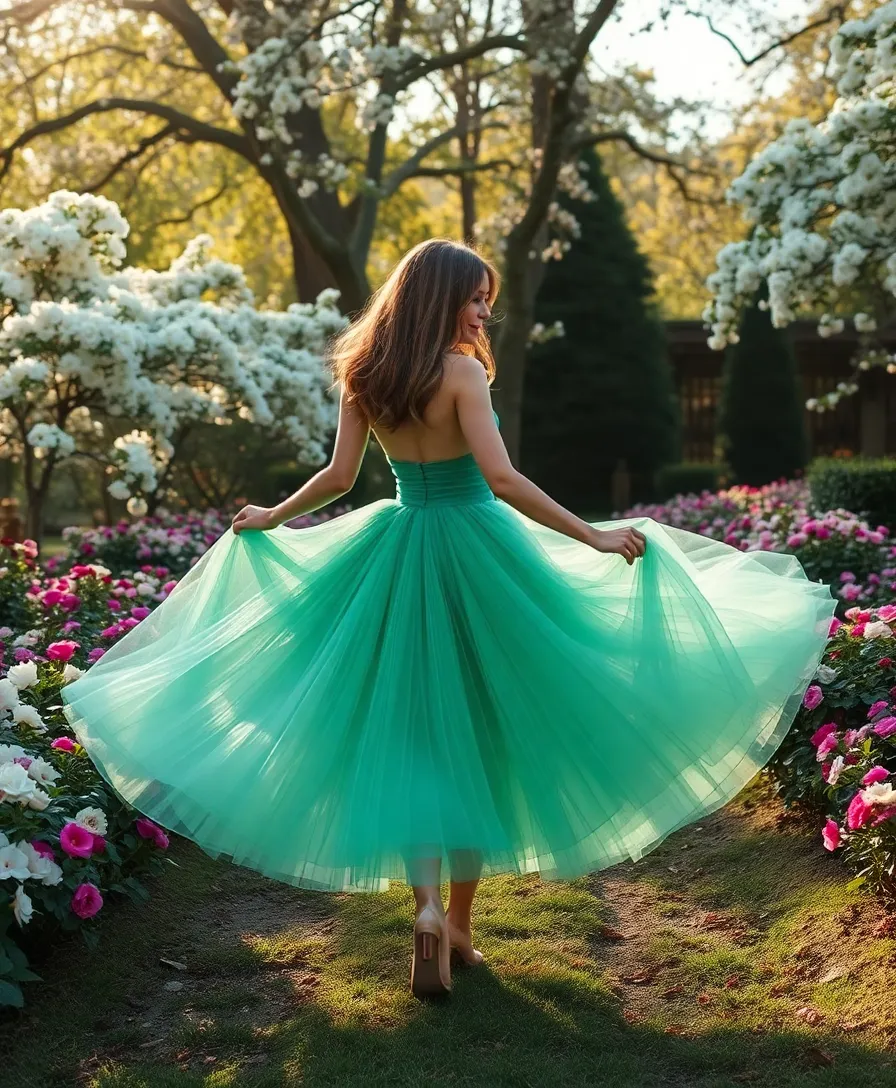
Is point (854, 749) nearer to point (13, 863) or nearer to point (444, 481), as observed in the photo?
point (444, 481)

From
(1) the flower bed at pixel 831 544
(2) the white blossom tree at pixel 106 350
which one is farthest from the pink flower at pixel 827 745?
(2) the white blossom tree at pixel 106 350

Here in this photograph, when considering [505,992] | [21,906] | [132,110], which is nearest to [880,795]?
[505,992]

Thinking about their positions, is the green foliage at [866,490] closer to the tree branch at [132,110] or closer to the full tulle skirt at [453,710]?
the full tulle skirt at [453,710]

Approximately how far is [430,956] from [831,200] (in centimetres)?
632

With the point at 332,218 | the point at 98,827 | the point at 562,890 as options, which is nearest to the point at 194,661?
the point at 98,827

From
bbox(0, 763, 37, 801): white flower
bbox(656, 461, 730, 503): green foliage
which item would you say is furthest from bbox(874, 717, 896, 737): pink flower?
bbox(656, 461, 730, 503): green foliage

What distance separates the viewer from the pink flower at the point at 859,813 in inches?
131

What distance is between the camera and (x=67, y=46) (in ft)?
A: 57.8

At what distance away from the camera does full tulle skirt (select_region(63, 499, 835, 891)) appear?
3.18 meters

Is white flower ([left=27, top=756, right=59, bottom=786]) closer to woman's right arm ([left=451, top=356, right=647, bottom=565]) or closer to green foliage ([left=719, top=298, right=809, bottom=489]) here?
woman's right arm ([left=451, top=356, right=647, bottom=565])

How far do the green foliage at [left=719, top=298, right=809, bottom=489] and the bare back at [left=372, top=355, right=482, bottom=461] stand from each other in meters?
15.0

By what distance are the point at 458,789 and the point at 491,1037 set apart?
1.99 ft

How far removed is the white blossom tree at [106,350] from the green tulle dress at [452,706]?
15.7 ft

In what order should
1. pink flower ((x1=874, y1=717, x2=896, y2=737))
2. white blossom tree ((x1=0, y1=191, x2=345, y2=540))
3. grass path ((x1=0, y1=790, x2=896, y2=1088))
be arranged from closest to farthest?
grass path ((x1=0, y1=790, x2=896, y2=1088)) → pink flower ((x1=874, y1=717, x2=896, y2=737)) → white blossom tree ((x1=0, y1=191, x2=345, y2=540))
